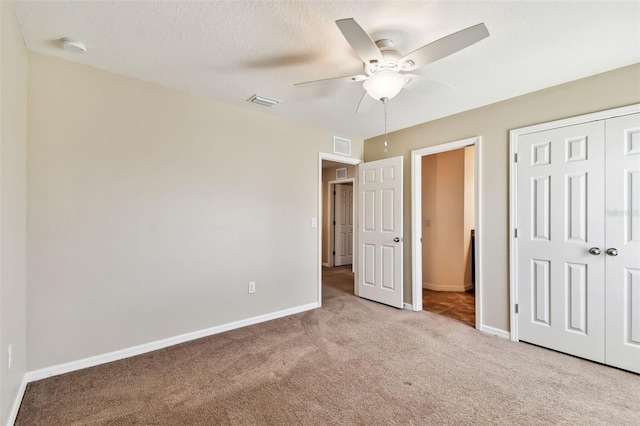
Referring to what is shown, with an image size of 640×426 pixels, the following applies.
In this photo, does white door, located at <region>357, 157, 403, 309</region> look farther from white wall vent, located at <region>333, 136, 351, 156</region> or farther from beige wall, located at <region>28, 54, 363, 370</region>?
beige wall, located at <region>28, 54, 363, 370</region>

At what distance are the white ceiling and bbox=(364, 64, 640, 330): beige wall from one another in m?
0.13

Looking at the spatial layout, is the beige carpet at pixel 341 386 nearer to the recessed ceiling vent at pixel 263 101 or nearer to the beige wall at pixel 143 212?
the beige wall at pixel 143 212

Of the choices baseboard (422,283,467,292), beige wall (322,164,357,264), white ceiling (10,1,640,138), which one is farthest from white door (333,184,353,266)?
white ceiling (10,1,640,138)

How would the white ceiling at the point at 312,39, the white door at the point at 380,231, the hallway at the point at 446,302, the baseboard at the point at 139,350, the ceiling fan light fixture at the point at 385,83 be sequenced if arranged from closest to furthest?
the white ceiling at the point at 312,39
the ceiling fan light fixture at the point at 385,83
the baseboard at the point at 139,350
the hallway at the point at 446,302
the white door at the point at 380,231

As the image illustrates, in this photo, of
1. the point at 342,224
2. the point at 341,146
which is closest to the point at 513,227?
the point at 341,146

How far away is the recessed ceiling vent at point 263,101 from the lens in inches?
116

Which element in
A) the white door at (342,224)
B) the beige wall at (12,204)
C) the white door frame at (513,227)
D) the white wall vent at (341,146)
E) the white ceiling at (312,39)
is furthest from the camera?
the white door at (342,224)

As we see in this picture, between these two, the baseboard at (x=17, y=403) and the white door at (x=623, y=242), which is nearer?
the baseboard at (x=17, y=403)

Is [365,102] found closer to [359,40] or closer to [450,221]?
[359,40]

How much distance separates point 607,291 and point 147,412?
3568 millimetres

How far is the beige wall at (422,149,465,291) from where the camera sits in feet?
15.7

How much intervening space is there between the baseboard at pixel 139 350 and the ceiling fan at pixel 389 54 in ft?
8.43

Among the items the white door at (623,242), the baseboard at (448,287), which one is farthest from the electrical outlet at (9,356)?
the baseboard at (448,287)

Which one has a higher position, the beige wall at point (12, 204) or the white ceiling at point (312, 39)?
the white ceiling at point (312, 39)
